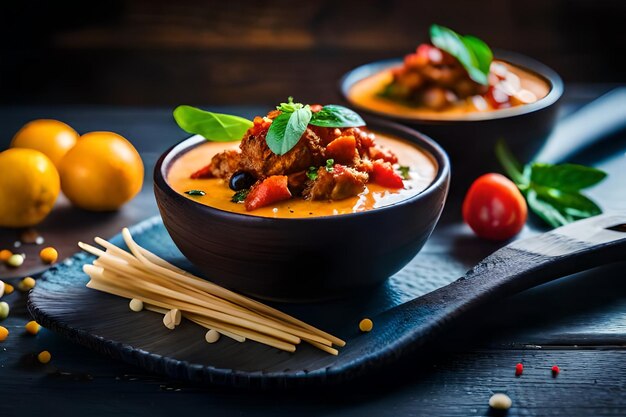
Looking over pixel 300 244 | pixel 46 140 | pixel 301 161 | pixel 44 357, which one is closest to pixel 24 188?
pixel 46 140

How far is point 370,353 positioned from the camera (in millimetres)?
2395

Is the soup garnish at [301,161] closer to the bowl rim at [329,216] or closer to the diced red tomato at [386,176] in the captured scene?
the diced red tomato at [386,176]

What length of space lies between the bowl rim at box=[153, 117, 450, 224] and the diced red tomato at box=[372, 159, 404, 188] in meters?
0.10

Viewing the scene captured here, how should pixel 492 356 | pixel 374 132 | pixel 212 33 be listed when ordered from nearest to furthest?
pixel 492 356, pixel 374 132, pixel 212 33

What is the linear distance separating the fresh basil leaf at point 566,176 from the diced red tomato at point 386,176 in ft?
3.48

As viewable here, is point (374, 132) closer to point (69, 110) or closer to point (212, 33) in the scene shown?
point (69, 110)

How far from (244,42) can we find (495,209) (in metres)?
3.05

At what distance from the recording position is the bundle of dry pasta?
252 cm

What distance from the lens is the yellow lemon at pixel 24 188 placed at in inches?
133

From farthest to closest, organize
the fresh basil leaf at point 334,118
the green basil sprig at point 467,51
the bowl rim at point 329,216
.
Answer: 1. the green basil sprig at point 467,51
2. the fresh basil leaf at point 334,118
3. the bowl rim at point 329,216

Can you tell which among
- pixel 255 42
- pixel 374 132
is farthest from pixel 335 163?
pixel 255 42

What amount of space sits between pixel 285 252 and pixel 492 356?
690mm

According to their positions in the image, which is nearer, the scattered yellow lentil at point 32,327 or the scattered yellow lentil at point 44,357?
the scattered yellow lentil at point 44,357

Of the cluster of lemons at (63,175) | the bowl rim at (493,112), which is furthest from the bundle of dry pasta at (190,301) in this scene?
the bowl rim at (493,112)
